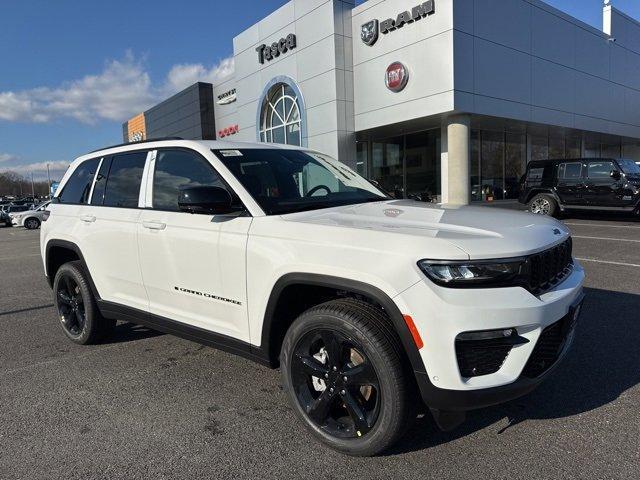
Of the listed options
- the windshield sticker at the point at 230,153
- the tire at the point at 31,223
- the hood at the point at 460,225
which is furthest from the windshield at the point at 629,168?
the tire at the point at 31,223

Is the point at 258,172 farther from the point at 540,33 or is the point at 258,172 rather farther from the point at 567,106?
the point at 567,106

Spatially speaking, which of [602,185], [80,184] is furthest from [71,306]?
[602,185]

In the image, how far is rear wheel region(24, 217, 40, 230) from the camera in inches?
1158

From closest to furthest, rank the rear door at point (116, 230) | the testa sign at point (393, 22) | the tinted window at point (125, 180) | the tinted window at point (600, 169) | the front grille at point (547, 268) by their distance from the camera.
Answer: the front grille at point (547, 268) → the rear door at point (116, 230) → the tinted window at point (125, 180) → the tinted window at point (600, 169) → the testa sign at point (393, 22)

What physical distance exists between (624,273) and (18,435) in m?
7.38

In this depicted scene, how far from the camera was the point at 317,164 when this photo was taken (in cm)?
414

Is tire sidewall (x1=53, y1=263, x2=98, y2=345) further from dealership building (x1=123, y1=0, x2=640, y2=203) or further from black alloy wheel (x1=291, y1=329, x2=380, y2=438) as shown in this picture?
dealership building (x1=123, y1=0, x2=640, y2=203)

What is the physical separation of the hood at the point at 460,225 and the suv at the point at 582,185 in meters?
12.5

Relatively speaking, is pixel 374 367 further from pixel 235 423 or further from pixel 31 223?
pixel 31 223

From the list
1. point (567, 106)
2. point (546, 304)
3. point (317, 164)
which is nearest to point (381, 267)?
point (546, 304)

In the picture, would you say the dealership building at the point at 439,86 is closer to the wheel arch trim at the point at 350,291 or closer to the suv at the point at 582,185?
the suv at the point at 582,185

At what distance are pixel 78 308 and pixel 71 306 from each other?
0.15 meters

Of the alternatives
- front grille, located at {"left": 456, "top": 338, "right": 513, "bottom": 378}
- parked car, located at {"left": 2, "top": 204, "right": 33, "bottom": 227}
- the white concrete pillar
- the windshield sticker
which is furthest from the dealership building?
parked car, located at {"left": 2, "top": 204, "right": 33, "bottom": 227}

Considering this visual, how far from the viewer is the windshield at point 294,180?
333 cm
